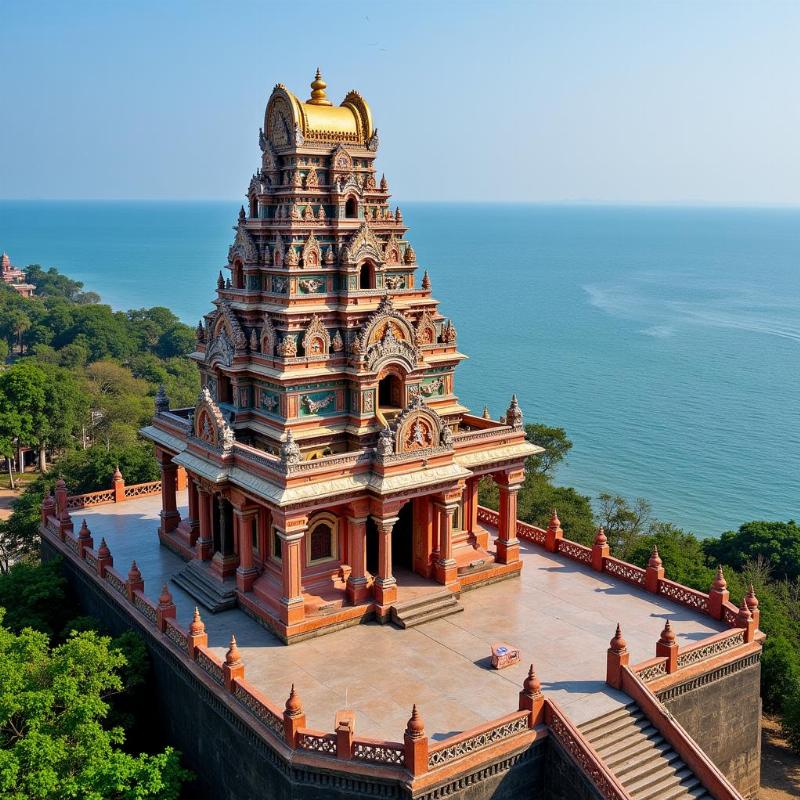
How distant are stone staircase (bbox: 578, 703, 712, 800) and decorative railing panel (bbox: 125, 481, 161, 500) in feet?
67.9

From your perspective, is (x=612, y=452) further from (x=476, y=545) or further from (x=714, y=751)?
(x=714, y=751)

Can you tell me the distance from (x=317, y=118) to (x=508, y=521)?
13.1 metres

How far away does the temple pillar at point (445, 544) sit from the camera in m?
23.8

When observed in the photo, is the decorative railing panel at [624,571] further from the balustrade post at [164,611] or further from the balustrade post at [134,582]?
the balustrade post at [134,582]

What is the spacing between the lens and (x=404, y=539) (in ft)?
82.8

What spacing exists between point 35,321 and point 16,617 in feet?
239

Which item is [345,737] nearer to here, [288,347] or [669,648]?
[669,648]

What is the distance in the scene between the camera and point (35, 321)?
297 feet

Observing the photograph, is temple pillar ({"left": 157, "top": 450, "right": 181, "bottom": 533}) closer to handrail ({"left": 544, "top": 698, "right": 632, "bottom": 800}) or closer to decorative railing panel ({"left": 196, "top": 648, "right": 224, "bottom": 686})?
→ decorative railing panel ({"left": 196, "top": 648, "right": 224, "bottom": 686})

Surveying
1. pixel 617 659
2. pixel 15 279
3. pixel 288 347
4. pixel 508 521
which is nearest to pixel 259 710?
pixel 617 659

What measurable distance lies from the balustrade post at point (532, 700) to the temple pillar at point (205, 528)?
37.2 ft

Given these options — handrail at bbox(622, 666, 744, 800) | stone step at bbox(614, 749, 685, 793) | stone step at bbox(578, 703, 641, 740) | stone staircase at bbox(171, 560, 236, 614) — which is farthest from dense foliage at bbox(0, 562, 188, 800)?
handrail at bbox(622, 666, 744, 800)

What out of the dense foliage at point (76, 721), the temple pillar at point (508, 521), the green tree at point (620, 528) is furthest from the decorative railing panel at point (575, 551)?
the dense foliage at point (76, 721)

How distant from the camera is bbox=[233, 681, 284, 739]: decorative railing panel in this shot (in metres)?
17.5
